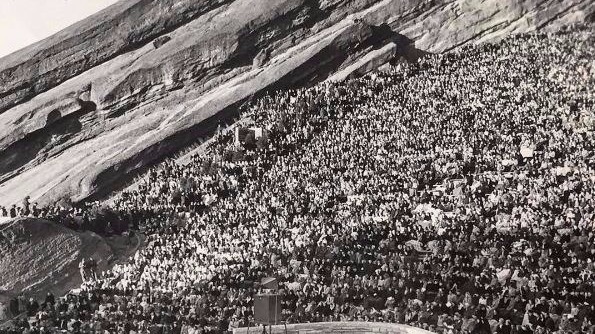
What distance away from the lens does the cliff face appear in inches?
2039

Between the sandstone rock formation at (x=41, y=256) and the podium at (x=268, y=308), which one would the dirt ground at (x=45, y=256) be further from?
the podium at (x=268, y=308)

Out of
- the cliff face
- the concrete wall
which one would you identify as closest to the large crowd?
the concrete wall

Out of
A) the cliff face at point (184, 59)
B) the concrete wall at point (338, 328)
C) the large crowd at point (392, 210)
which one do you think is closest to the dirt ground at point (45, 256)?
the large crowd at point (392, 210)

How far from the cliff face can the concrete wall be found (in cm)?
2726

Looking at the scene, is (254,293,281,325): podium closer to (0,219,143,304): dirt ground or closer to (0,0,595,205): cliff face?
(0,219,143,304): dirt ground

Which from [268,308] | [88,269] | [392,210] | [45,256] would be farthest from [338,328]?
[45,256]

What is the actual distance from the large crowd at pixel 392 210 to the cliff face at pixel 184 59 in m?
3.43

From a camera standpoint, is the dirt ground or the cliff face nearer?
the dirt ground

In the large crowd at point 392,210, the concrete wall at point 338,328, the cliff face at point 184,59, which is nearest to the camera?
the concrete wall at point 338,328

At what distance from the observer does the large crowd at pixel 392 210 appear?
25.3m

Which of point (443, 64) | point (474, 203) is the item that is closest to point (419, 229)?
point (474, 203)

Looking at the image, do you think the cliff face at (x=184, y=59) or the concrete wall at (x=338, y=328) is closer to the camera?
the concrete wall at (x=338, y=328)

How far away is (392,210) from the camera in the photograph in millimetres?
32938

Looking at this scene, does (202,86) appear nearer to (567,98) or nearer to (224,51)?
(224,51)
